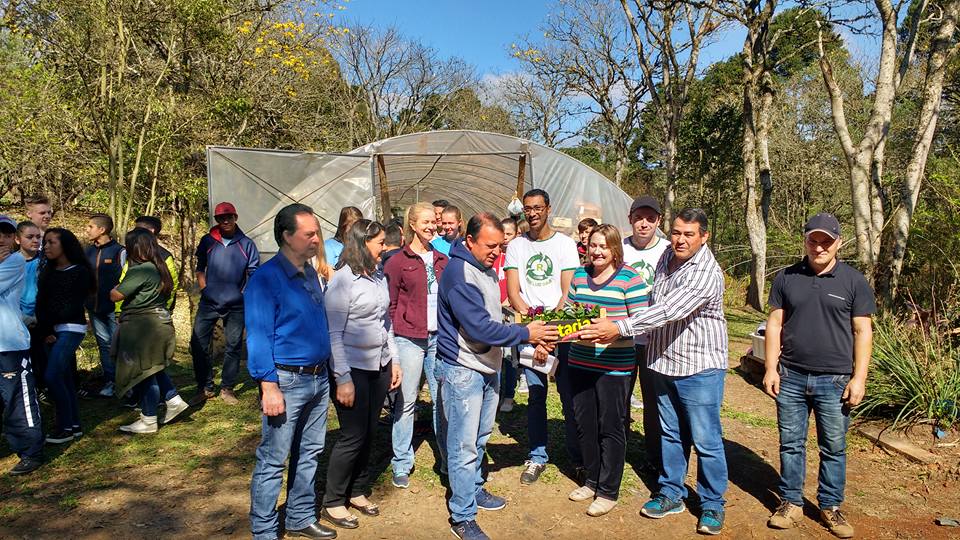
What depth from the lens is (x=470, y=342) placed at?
Answer: 343cm

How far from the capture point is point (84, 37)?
8062 millimetres

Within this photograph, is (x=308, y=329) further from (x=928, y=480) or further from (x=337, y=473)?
(x=928, y=480)

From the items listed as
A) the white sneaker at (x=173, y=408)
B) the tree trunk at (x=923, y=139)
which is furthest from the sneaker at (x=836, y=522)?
the tree trunk at (x=923, y=139)

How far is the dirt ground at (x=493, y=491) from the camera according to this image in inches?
147

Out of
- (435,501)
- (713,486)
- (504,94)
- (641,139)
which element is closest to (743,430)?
(713,486)

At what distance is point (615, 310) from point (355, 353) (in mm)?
1618

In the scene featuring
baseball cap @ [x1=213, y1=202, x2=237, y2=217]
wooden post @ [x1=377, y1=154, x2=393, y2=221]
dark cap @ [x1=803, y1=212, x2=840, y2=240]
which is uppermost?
wooden post @ [x1=377, y1=154, x2=393, y2=221]

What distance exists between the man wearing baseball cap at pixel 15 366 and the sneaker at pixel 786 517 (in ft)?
16.7

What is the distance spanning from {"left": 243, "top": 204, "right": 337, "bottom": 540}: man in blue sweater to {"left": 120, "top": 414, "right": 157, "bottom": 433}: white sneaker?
8.39 feet

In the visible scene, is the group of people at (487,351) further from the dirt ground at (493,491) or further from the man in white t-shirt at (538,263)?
the dirt ground at (493,491)

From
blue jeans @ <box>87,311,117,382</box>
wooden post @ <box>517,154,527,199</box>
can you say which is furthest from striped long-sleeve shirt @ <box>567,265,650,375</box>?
wooden post @ <box>517,154,527,199</box>

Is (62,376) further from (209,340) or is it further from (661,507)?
(661,507)

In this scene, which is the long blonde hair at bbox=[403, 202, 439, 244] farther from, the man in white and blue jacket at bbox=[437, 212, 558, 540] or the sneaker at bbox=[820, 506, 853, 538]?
the sneaker at bbox=[820, 506, 853, 538]

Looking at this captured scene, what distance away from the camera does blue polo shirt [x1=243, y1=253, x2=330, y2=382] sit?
3047mm
